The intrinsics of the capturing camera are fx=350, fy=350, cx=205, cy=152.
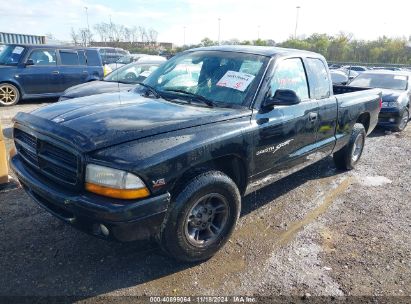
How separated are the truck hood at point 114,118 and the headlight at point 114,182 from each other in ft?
0.58

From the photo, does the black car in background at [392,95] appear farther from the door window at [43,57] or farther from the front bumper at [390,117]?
the door window at [43,57]

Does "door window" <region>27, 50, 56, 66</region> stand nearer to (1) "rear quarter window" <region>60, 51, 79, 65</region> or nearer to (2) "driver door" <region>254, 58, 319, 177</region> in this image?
(1) "rear quarter window" <region>60, 51, 79, 65</region>

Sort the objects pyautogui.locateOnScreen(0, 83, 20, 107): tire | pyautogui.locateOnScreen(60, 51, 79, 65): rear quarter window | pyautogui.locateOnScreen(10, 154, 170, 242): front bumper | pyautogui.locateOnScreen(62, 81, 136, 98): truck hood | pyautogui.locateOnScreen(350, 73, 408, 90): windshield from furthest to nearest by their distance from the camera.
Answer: pyautogui.locateOnScreen(60, 51, 79, 65): rear quarter window → pyautogui.locateOnScreen(0, 83, 20, 107): tire → pyautogui.locateOnScreen(350, 73, 408, 90): windshield → pyautogui.locateOnScreen(62, 81, 136, 98): truck hood → pyautogui.locateOnScreen(10, 154, 170, 242): front bumper

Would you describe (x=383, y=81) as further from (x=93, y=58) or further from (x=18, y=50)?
(x=18, y=50)

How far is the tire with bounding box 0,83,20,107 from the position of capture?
10.1 meters

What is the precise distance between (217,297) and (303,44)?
5675 cm

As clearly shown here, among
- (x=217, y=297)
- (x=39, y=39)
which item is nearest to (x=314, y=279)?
(x=217, y=297)

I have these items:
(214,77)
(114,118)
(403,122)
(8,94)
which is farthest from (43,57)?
(403,122)

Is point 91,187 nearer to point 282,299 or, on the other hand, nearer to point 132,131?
point 132,131

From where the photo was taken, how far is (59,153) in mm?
2715

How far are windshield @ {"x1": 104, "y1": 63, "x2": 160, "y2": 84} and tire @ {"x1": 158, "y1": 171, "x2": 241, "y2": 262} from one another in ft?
18.3

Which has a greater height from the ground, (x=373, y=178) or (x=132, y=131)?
(x=132, y=131)

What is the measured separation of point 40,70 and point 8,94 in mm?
1150

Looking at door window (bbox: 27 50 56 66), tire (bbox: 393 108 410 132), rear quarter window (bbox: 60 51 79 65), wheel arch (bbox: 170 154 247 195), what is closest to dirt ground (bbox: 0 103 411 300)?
wheel arch (bbox: 170 154 247 195)
